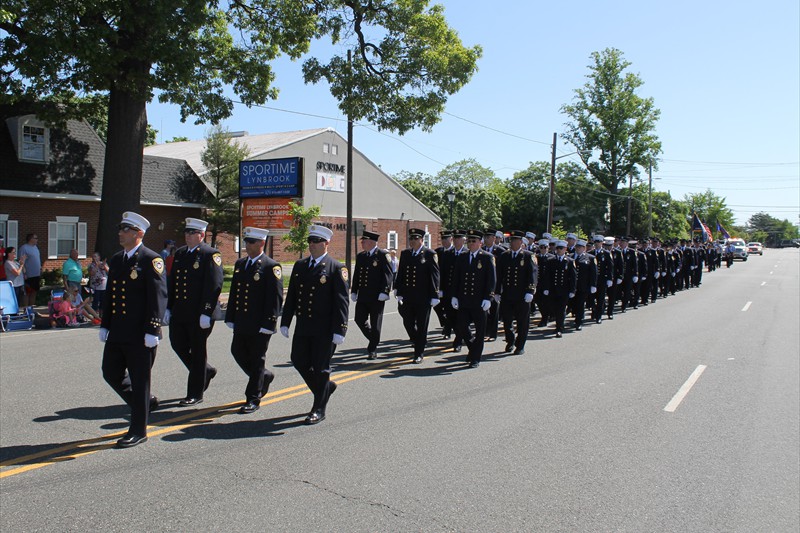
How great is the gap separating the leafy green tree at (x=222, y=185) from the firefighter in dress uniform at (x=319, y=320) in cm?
2631

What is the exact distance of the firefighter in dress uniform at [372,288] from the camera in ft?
32.9

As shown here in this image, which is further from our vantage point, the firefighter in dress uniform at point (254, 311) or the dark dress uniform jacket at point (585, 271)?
the dark dress uniform jacket at point (585, 271)

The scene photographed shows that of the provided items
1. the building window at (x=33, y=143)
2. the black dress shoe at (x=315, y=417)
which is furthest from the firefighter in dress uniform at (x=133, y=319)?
the building window at (x=33, y=143)

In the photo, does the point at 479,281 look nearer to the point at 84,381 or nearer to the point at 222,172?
the point at 84,381

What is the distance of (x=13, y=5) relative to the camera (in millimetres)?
15195

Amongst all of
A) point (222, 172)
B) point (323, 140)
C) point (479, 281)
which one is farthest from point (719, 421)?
point (323, 140)

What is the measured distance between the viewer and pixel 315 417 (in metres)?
6.52

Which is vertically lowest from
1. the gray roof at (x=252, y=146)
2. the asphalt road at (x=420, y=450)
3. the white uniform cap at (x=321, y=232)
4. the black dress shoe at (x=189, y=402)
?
→ the asphalt road at (x=420, y=450)

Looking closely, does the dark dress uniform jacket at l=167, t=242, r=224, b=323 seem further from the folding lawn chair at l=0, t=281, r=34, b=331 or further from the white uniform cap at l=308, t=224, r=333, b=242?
the folding lawn chair at l=0, t=281, r=34, b=331

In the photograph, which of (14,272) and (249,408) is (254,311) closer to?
(249,408)

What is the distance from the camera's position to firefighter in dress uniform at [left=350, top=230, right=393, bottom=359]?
32.9 feet

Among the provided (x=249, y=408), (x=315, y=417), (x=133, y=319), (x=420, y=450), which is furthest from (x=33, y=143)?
(x=420, y=450)

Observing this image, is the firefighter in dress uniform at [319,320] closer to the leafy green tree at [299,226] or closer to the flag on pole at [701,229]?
the leafy green tree at [299,226]

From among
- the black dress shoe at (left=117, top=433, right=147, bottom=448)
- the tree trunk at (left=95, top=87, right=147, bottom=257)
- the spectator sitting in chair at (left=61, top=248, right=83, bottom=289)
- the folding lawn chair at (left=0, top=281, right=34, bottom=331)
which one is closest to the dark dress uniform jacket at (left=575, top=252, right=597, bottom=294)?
the black dress shoe at (left=117, top=433, right=147, bottom=448)
